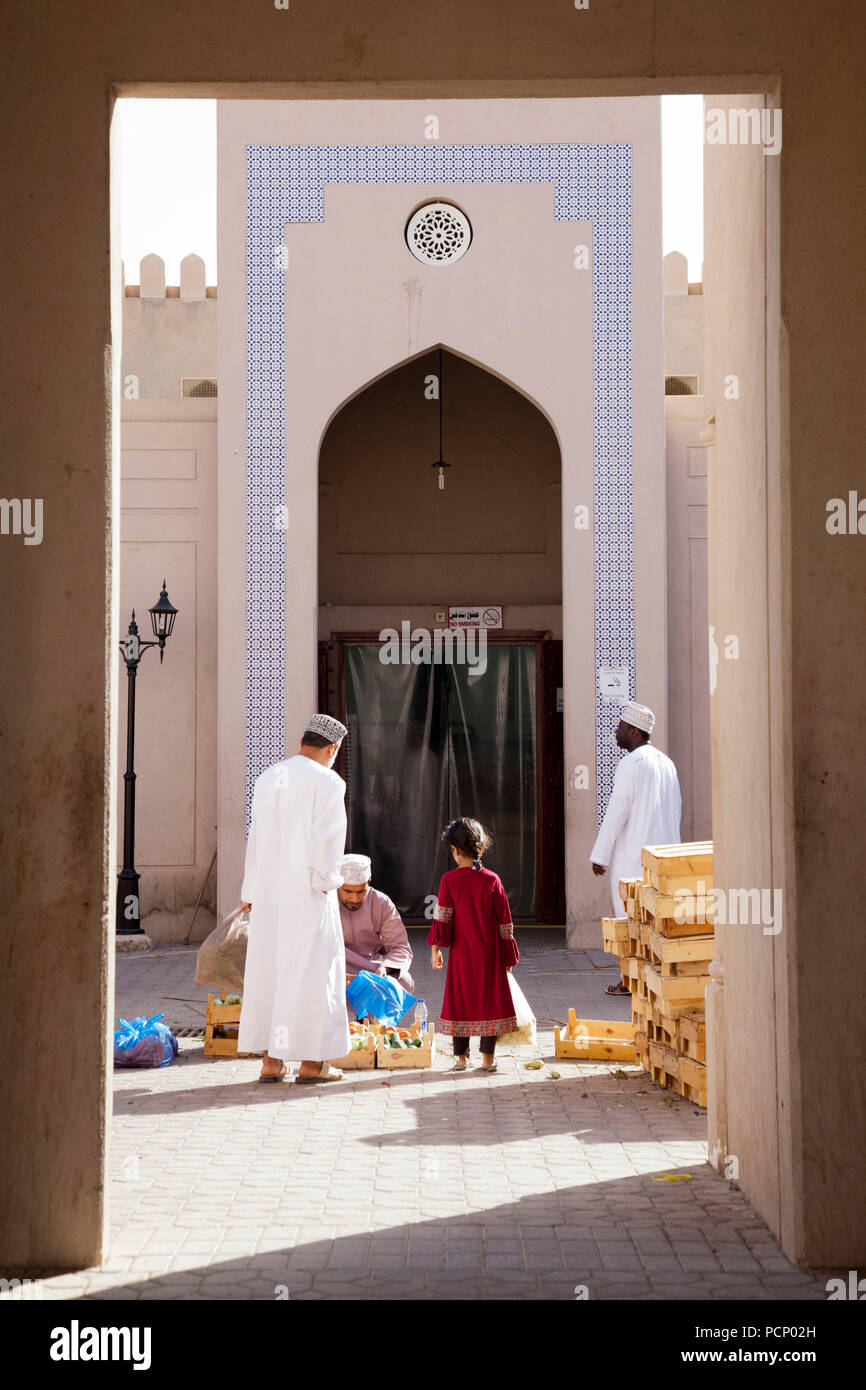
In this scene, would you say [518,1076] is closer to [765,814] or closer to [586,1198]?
[586,1198]

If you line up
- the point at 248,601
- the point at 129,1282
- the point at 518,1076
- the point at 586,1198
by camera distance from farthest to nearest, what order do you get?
1. the point at 248,601
2. the point at 518,1076
3. the point at 586,1198
4. the point at 129,1282

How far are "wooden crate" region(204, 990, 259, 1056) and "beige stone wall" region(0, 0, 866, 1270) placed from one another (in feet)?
11.4

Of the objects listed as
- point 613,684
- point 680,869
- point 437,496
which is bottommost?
point 680,869

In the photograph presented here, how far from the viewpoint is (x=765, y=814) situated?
14.7 ft

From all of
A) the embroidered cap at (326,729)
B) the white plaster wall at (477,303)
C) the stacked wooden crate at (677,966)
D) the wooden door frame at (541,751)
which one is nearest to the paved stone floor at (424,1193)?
the stacked wooden crate at (677,966)

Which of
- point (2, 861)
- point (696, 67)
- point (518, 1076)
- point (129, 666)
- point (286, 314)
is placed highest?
point (286, 314)

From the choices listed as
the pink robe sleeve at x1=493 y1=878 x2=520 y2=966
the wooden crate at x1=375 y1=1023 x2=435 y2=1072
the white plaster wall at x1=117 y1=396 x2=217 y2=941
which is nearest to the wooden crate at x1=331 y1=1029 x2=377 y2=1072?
the wooden crate at x1=375 y1=1023 x2=435 y2=1072

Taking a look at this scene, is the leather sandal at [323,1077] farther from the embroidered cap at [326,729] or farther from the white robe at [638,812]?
the white robe at [638,812]

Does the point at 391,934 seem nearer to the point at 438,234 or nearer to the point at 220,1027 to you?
the point at 220,1027

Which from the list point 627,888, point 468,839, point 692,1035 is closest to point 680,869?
point 692,1035

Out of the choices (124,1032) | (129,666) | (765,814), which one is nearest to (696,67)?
(765,814)

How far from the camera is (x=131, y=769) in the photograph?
38.2ft

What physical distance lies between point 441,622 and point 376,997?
6749 millimetres

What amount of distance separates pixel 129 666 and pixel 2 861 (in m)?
7.72
